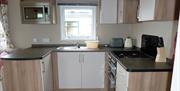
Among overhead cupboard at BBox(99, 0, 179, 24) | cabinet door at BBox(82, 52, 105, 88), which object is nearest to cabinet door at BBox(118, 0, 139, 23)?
overhead cupboard at BBox(99, 0, 179, 24)

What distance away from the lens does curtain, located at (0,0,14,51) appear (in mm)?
3072

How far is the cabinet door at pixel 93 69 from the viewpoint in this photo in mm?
3100

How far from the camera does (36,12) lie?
316 cm

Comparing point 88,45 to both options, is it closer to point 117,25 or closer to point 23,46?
point 117,25

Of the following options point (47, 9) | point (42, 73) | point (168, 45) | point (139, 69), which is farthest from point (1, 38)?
point (168, 45)

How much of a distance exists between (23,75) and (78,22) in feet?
5.82

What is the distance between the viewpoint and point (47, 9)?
316 centimetres

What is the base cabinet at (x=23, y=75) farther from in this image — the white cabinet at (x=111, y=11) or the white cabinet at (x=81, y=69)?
the white cabinet at (x=111, y=11)

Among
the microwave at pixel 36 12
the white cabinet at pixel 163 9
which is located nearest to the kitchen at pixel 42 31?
the microwave at pixel 36 12

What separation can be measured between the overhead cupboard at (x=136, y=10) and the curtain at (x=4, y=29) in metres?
1.86

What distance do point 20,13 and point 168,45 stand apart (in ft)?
9.15

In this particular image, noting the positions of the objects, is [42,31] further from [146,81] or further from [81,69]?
[146,81]

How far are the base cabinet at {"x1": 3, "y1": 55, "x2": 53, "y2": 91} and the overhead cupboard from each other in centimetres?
154

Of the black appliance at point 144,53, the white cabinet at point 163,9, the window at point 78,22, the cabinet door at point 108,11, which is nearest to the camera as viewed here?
the white cabinet at point 163,9
